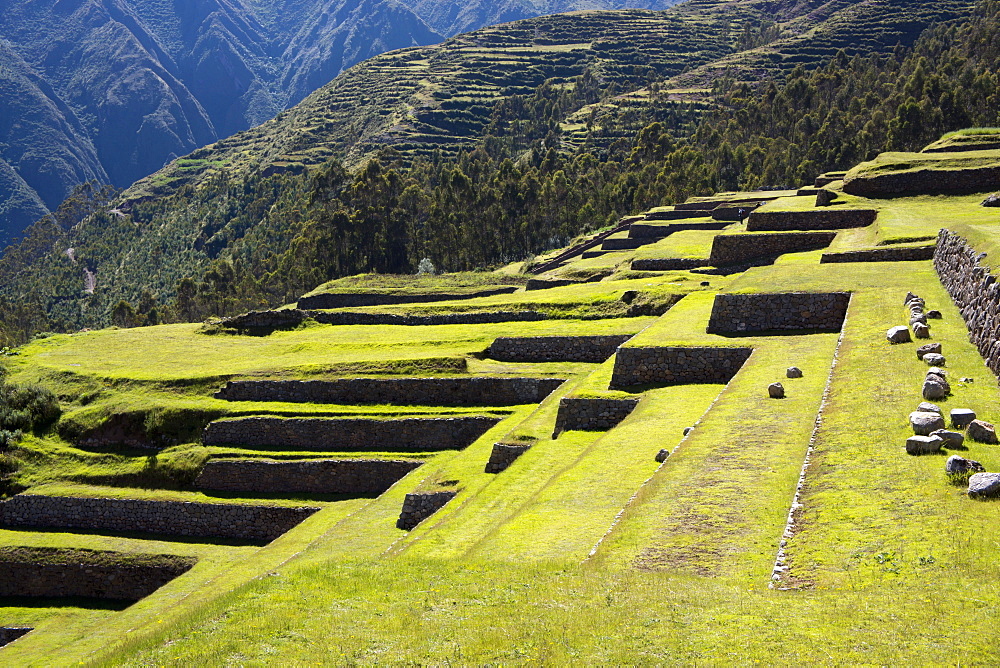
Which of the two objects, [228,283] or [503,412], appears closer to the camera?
[503,412]

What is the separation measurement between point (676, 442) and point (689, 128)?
13128 centimetres

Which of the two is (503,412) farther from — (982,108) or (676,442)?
(982,108)

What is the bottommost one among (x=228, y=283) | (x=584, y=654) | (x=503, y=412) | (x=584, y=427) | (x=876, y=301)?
(x=228, y=283)

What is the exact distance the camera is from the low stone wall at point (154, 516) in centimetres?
2758

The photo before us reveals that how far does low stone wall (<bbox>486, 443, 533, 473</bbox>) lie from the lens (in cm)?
2105

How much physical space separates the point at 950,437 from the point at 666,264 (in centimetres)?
3444

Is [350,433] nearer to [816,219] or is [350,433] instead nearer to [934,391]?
[934,391]

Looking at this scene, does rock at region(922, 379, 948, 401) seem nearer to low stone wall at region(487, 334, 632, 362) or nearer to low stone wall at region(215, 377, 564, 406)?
low stone wall at region(215, 377, 564, 406)

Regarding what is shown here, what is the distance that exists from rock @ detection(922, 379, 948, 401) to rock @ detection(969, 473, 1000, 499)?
3.65 m

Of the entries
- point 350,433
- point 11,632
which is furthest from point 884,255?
point 11,632

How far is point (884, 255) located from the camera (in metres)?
28.8

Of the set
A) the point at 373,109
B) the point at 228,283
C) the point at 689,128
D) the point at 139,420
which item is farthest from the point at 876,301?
the point at 373,109

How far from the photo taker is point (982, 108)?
8350 centimetres

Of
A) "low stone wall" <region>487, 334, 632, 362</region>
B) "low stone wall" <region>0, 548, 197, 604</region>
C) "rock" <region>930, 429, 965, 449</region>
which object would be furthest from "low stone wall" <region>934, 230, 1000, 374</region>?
"low stone wall" <region>0, 548, 197, 604</region>
